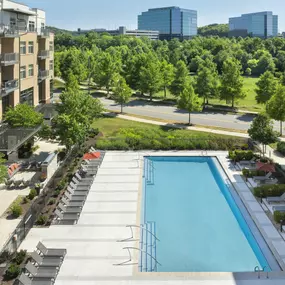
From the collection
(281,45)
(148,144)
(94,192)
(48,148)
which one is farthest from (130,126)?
(281,45)

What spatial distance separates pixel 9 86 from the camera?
97.1 ft

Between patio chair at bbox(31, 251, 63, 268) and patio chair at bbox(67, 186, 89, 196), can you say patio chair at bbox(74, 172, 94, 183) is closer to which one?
patio chair at bbox(67, 186, 89, 196)

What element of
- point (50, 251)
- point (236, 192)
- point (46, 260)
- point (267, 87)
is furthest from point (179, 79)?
point (46, 260)

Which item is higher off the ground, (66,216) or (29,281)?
(66,216)

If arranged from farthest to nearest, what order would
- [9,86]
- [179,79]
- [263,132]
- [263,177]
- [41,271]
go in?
1. [179,79]
2. [263,132]
3. [9,86]
4. [263,177]
5. [41,271]

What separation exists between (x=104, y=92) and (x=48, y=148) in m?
35.7

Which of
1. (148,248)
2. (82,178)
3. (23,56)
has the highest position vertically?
(23,56)

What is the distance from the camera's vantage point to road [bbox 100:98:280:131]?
4444cm

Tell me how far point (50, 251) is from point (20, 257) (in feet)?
4.06

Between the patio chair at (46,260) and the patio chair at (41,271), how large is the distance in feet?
0.66

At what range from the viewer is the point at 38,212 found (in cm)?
2006

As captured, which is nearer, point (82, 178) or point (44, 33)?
point (82, 178)

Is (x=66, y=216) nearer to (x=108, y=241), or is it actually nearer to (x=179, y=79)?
(x=108, y=241)

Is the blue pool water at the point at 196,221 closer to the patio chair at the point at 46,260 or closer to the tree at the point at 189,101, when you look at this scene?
the patio chair at the point at 46,260
